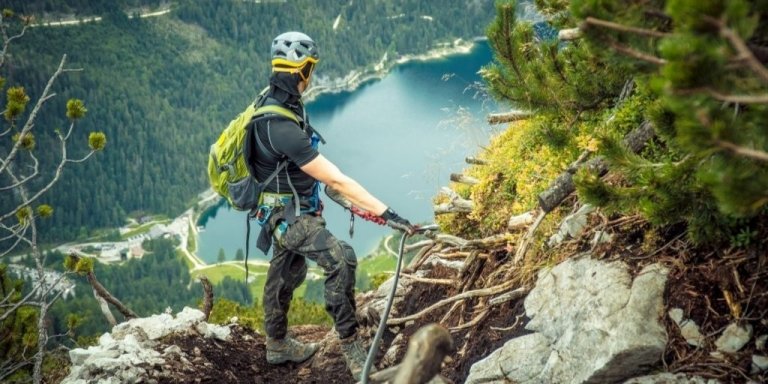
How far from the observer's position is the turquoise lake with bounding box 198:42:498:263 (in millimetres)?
90438

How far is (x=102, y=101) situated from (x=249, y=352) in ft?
640

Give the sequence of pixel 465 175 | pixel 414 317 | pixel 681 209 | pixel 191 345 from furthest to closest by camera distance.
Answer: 1. pixel 465 175
2. pixel 191 345
3. pixel 414 317
4. pixel 681 209

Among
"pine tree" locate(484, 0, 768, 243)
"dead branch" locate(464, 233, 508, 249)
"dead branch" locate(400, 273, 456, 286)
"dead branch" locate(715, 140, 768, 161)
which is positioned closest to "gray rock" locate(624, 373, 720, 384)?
"pine tree" locate(484, 0, 768, 243)

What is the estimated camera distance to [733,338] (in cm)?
445

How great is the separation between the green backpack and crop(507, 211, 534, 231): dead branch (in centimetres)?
219

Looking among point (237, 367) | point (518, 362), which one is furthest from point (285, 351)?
point (518, 362)

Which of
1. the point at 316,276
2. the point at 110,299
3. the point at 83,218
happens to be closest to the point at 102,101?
the point at 83,218

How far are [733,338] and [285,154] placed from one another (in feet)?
11.7

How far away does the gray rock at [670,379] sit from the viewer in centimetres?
439

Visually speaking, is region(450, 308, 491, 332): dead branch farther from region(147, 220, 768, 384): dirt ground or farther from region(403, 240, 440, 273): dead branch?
region(403, 240, 440, 273): dead branch

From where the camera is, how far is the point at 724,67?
2.56 meters

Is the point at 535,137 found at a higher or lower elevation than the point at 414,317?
higher

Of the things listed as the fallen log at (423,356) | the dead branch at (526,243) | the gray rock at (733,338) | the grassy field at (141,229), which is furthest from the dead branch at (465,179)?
the grassy field at (141,229)

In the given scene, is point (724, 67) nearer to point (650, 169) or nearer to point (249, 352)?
point (650, 169)
